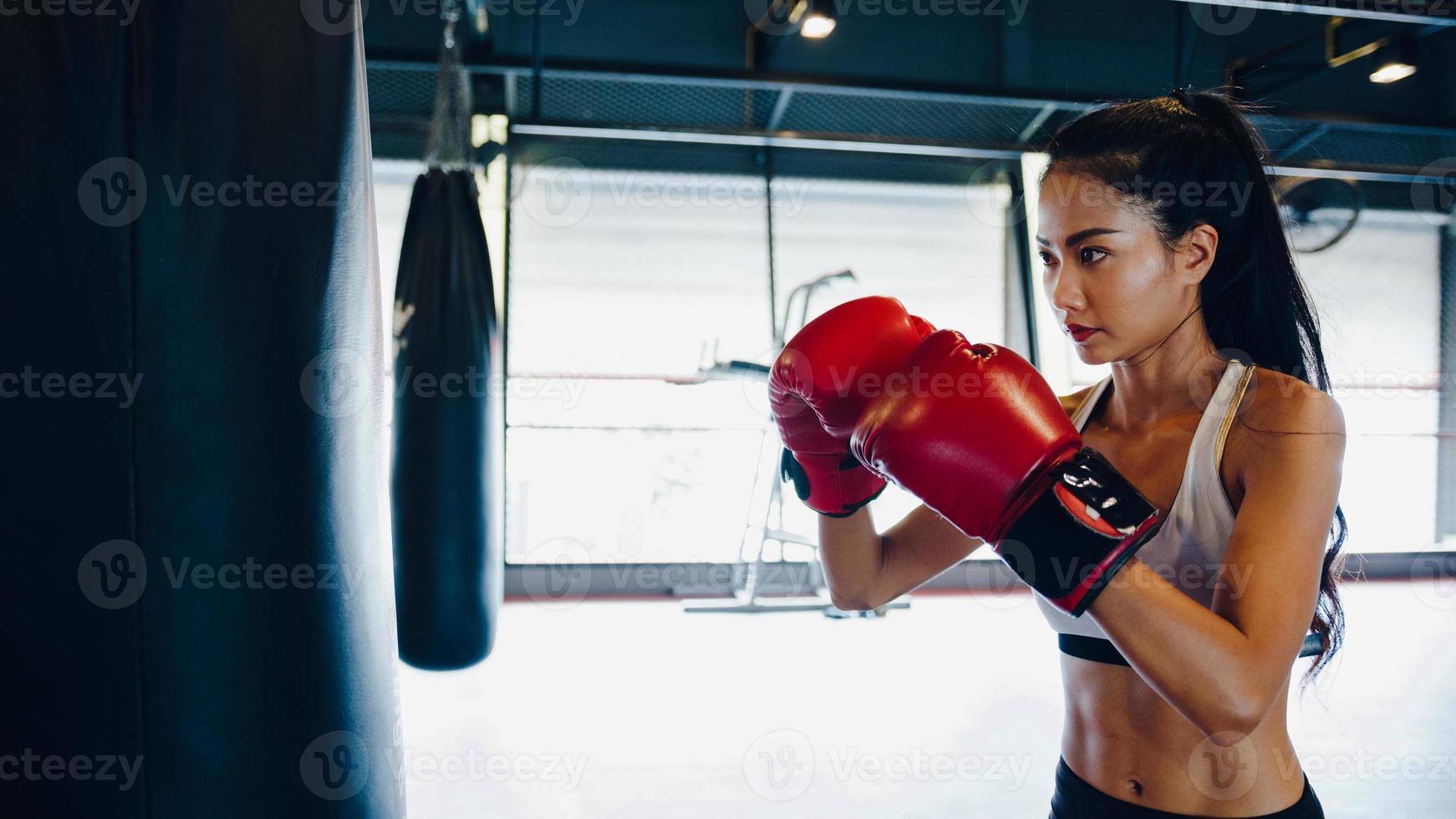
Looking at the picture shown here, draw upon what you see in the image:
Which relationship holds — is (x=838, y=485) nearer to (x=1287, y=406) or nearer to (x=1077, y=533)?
(x=1077, y=533)

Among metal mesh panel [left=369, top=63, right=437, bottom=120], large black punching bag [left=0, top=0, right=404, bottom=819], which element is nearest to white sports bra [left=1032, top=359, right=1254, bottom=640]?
large black punching bag [left=0, top=0, right=404, bottom=819]

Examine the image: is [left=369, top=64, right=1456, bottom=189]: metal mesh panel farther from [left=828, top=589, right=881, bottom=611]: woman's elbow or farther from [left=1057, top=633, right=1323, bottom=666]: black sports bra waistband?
[left=1057, top=633, right=1323, bottom=666]: black sports bra waistband

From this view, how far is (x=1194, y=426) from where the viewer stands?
112 cm

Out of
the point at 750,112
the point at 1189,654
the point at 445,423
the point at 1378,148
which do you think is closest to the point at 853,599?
the point at 1189,654

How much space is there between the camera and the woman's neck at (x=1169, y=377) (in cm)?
113

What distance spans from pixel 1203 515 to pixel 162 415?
1.09 metres

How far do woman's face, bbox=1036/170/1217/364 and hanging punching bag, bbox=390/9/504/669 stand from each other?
6.90 ft

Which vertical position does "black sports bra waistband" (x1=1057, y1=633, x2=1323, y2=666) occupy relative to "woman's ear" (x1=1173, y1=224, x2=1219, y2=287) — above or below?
below

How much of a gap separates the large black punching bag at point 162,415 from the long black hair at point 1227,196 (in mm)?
920

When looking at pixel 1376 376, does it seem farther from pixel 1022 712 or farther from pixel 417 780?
pixel 417 780

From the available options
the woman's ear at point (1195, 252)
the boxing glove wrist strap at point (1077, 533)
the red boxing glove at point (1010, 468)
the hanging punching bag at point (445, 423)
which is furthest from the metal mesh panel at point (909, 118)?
the boxing glove wrist strap at point (1077, 533)

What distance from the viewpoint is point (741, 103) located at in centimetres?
539

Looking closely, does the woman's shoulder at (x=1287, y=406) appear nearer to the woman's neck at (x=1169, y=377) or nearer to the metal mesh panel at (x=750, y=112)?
the woman's neck at (x=1169, y=377)

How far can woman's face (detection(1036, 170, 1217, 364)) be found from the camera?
3.32 ft
